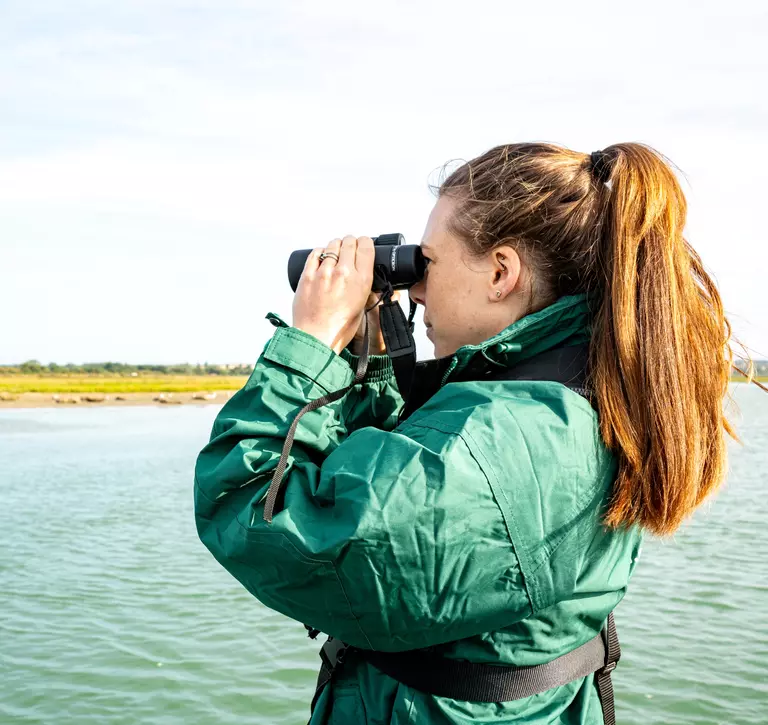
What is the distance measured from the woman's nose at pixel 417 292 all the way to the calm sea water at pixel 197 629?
3.60 metres

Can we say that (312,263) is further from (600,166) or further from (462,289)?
(600,166)

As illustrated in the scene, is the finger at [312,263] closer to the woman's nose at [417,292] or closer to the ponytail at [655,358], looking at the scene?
the woman's nose at [417,292]

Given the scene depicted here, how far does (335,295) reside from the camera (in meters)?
1.51

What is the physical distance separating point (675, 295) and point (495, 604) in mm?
560

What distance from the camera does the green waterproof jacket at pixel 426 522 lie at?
1176 millimetres

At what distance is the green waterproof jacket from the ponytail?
0.05m

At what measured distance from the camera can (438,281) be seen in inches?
62.9

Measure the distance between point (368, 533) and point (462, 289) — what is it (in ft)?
1.85

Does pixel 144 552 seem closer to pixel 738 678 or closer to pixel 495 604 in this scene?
pixel 738 678

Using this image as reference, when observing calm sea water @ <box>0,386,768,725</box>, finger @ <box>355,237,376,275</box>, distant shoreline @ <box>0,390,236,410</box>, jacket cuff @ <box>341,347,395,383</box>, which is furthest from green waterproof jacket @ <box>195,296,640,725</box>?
distant shoreline @ <box>0,390,236,410</box>

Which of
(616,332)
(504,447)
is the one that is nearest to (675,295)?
(616,332)

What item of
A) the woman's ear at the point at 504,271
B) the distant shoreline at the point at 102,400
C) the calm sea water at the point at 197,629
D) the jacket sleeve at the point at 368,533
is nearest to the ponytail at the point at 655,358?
the woman's ear at the point at 504,271

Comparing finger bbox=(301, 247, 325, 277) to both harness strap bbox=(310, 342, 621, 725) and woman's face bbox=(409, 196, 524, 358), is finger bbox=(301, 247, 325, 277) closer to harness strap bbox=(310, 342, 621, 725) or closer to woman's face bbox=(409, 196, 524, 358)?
woman's face bbox=(409, 196, 524, 358)

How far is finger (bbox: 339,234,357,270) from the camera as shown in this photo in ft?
5.15
